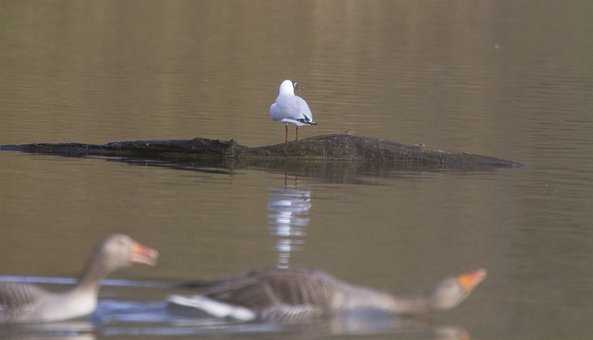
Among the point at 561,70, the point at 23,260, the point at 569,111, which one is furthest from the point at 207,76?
the point at 23,260

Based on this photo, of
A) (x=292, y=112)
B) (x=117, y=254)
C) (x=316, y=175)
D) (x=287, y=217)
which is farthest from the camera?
(x=292, y=112)

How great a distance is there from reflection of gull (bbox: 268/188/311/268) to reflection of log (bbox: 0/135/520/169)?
6.35 feet

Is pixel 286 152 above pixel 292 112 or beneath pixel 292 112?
beneath

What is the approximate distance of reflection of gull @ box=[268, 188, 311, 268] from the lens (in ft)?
49.2

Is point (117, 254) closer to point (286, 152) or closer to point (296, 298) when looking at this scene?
point (296, 298)

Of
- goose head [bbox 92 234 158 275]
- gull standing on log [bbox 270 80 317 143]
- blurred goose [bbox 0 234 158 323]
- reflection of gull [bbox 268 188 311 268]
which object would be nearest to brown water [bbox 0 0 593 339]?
reflection of gull [bbox 268 188 311 268]

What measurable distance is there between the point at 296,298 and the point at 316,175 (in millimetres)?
8743

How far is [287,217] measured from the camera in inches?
664

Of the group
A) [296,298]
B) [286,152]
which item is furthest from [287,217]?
[296,298]

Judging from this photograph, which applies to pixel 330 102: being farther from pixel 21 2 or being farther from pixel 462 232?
pixel 21 2

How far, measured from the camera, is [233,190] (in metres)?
18.6

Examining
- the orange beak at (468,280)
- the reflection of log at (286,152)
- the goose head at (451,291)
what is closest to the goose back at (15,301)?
the goose head at (451,291)

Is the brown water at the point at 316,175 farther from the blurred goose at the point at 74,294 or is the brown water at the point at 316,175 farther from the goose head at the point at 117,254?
the goose head at the point at 117,254

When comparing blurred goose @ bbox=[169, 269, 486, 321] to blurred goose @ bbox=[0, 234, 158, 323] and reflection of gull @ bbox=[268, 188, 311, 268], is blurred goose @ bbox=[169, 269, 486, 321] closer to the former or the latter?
blurred goose @ bbox=[0, 234, 158, 323]
